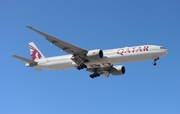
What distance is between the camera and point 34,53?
2370 inches

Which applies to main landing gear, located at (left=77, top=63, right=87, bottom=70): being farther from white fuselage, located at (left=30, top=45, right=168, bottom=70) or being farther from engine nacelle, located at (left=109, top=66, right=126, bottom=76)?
engine nacelle, located at (left=109, top=66, right=126, bottom=76)

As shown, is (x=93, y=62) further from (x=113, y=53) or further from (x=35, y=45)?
(x=35, y=45)

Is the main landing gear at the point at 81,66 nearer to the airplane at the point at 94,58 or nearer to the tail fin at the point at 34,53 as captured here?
the airplane at the point at 94,58

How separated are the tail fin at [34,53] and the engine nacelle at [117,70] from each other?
1187 centimetres

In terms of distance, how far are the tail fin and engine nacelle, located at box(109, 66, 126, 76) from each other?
11.9 meters

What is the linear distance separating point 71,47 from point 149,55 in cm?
1120

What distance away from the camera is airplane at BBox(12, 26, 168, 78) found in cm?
4834

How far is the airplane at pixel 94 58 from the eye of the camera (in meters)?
48.3

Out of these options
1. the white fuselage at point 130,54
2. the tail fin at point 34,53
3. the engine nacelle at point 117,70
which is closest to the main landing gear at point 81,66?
the white fuselage at point 130,54

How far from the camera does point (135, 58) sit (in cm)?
4834

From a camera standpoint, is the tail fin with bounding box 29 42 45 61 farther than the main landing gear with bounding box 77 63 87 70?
Yes

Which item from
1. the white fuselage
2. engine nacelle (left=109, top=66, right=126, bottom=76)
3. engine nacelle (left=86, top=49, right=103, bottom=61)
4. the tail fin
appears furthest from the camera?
the tail fin

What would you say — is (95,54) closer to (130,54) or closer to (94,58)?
(94,58)

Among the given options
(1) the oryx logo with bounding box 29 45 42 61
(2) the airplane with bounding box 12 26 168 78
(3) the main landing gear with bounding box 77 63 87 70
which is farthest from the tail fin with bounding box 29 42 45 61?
(3) the main landing gear with bounding box 77 63 87 70
